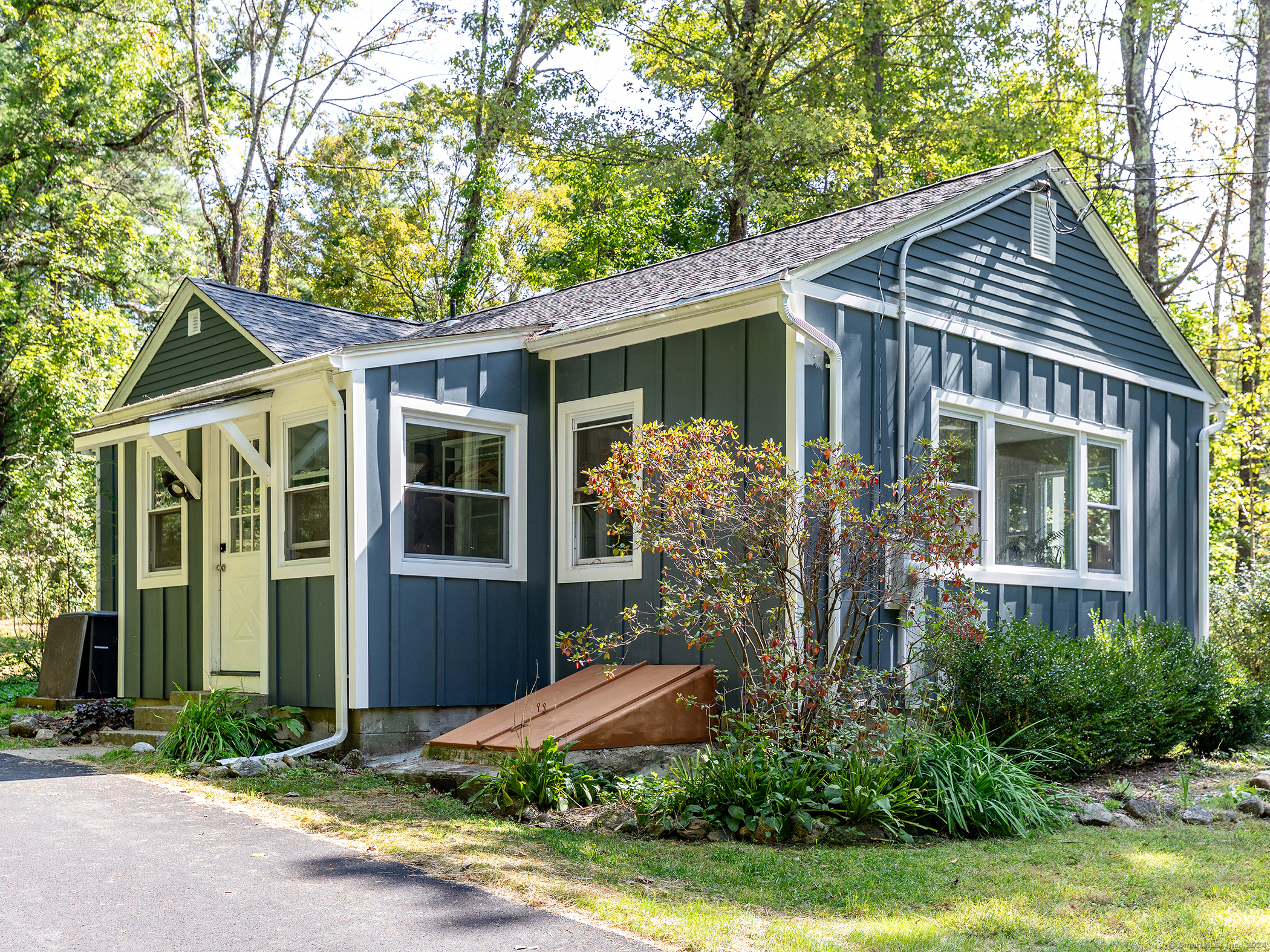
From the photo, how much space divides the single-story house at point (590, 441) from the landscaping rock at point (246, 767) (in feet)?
2.02

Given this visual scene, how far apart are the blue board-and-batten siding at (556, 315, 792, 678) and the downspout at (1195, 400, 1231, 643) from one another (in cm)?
573

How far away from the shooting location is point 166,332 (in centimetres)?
1232

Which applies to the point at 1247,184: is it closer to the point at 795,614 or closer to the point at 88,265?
the point at 795,614

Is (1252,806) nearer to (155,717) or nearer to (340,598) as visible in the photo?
(340,598)

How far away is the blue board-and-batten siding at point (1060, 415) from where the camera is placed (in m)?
8.25

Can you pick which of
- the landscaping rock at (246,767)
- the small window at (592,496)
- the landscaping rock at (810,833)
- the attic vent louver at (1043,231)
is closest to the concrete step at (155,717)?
the landscaping rock at (246,767)

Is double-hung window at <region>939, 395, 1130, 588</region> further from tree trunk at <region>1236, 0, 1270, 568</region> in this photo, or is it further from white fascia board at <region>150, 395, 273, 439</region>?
tree trunk at <region>1236, 0, 1270, 568</region>

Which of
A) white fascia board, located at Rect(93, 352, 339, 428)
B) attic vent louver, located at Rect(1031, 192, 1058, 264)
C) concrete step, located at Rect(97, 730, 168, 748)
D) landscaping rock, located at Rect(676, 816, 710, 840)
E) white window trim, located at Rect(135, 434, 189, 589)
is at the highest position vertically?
attic vent louver, located at Rect(1031, 192, 1058, 264)

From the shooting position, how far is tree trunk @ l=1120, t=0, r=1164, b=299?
17.0 m

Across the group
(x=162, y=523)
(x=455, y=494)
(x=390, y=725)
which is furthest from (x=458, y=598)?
(x=162, y=523)

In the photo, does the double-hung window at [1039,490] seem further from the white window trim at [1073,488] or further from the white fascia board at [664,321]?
the white fascia board at [664,321]

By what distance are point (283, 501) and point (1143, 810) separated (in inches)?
254

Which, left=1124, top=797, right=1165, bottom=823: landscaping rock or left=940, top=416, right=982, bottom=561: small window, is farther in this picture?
left=940, top=416, right=982, bottom=561: small window

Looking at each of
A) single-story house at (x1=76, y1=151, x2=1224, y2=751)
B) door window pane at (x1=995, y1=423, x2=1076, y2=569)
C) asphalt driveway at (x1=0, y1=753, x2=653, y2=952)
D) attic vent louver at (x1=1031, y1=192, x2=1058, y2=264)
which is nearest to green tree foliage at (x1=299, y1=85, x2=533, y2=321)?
single-story house at (x1=76, y1=151, x2=1224, y2=751)
